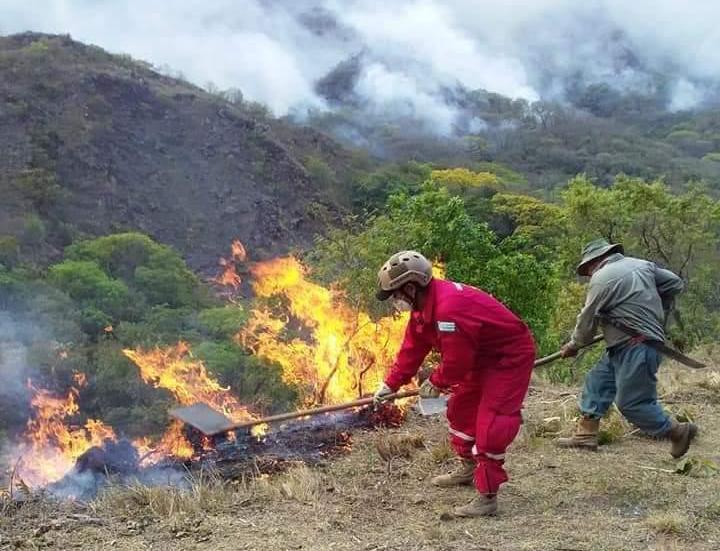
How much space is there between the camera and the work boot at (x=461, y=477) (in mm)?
5586

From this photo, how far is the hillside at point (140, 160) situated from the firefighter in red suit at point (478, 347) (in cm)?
3696

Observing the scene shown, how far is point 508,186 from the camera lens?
5666 cm

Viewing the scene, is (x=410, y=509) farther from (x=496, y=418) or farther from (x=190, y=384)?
(x=190, y=384)

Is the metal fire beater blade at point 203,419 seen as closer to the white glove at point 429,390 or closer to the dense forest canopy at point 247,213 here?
the white glove at point 429,390

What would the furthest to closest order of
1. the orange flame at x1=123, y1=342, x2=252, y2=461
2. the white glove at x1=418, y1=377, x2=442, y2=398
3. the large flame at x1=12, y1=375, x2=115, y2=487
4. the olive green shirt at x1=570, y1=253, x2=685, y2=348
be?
1. the orange flame at x1=123, y1=342, x2=252, y2=461
2. the large flame at x1=12, y1=375, x2=115, y2=487
3. the olive green shirt at x1=570, y1=253, x2=685, y2=348
4. the white glove at x1=418, y1=377, x2=442, y2=398

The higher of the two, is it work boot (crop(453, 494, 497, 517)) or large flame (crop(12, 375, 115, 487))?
work boot (crop(453, 494, 497, 517))

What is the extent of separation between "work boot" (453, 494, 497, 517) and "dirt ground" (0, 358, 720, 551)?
0.06 metres

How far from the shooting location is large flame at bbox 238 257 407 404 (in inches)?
353

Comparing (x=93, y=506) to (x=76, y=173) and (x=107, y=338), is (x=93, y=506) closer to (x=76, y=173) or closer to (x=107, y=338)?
(x=107, y=338)

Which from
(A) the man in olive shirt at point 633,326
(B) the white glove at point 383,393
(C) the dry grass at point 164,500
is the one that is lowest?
(C) the dry grass at point 164,500

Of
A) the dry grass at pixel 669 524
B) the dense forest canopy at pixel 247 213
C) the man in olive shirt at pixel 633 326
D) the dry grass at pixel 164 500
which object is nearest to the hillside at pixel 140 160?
the dense forest canopy at pixel 247 213

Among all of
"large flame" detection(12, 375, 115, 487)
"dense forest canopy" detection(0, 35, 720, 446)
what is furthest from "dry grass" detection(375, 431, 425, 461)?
"large flame" detection(12, 375, 115, 487)

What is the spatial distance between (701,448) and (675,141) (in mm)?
96281

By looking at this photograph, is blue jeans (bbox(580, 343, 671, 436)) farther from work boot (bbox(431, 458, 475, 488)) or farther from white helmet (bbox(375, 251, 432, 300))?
white helmet (bbox(375, 251, 432, 300))
